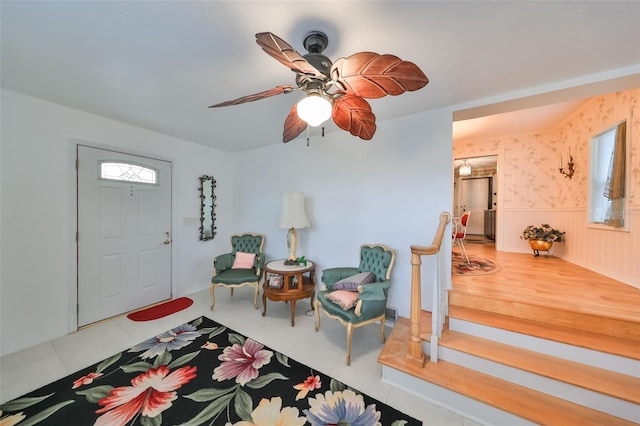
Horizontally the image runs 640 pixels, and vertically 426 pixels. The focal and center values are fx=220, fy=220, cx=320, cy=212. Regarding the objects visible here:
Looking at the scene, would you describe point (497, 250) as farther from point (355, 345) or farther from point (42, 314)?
point (42, 314)

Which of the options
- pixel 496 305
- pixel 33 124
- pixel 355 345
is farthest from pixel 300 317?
pixel 33 124

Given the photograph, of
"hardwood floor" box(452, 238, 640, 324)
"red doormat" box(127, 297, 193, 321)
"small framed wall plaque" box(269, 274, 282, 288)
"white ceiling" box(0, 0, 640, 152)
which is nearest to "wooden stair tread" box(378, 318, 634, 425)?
"hardwood floor" box(452, 238, 640, 324)

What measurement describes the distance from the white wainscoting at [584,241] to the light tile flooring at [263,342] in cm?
288

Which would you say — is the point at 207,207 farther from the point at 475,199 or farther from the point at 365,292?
the point at 475,199

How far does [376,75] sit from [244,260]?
3148mm

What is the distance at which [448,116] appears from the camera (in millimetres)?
2479

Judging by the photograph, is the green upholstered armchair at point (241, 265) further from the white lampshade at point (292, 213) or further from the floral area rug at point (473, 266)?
the floral area rug at point (473, 266)

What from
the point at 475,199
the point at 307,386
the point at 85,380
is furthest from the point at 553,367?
the point at 475,199

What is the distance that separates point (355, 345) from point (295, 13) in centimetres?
282

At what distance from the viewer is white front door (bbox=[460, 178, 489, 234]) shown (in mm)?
7285

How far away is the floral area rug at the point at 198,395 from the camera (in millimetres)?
1510

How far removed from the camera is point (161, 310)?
10.1ft

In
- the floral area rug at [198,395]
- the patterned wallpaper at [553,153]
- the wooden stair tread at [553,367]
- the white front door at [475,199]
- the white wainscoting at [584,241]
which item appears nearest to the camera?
the wooden stair tread at [553,367]

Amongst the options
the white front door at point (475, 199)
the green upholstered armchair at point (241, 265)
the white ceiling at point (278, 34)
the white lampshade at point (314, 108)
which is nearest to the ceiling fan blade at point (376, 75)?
the white lampshade at point (314, 108)
